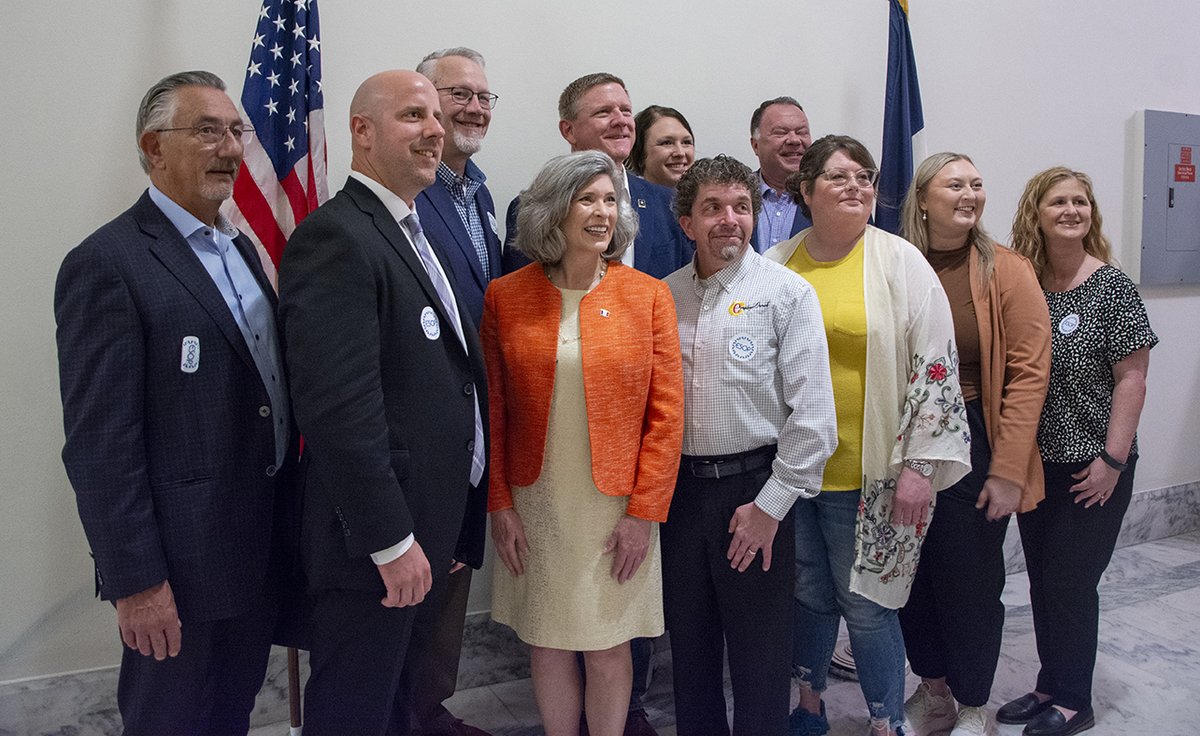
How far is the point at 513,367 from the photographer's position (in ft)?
7.04

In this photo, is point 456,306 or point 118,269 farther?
point 456,306

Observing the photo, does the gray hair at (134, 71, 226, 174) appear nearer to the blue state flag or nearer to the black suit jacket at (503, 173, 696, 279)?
the black suit jacket at (503, 173, 696, 279)

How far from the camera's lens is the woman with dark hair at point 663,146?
314 centimetres

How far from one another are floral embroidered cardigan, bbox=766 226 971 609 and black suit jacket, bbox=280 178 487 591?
1.14m

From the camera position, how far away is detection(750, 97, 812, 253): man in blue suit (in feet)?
10.6

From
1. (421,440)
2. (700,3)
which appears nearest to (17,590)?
(421,440)

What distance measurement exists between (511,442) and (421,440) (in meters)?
0.46

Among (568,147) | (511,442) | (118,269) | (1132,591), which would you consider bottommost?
(1132,591)

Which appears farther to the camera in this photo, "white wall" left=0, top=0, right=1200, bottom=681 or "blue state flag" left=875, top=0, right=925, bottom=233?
"blue state flag" left=875, top=0, right=925, bottom=233

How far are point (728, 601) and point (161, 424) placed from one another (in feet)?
4.63

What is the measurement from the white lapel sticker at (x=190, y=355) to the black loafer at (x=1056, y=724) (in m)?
2.71

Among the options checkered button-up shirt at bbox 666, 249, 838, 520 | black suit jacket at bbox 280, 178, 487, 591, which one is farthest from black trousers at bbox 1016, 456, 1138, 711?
black suit jacket at bbox 280, 178, 487, 591

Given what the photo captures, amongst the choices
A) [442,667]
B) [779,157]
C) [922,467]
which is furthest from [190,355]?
[779,157]

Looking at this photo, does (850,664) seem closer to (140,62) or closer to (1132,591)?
(1132,591)
